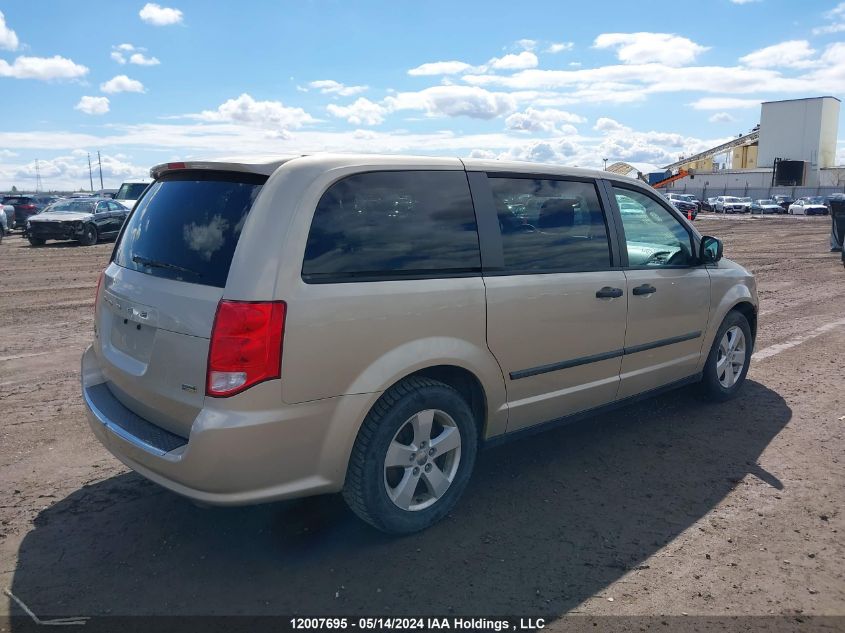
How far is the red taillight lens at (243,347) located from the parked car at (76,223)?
19.8 m

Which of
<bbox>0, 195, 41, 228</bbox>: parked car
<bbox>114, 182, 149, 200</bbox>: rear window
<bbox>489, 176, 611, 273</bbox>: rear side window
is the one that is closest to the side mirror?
<bbox>489, 176, 611, 273</bbox>: rear side window

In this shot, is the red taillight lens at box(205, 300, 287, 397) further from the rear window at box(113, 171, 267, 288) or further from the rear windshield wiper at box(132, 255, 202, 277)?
the rear windshield wiper at box(132, 255, 202, 277)

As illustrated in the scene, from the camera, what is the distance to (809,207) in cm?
5322

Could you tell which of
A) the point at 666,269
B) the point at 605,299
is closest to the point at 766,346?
the point at 666,269

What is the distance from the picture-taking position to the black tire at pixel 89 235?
20.6 meters

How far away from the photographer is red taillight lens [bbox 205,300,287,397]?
2.86m

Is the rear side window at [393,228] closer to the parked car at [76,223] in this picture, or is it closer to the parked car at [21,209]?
the parked car at [76,223]

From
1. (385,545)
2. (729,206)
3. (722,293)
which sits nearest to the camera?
(385,545)

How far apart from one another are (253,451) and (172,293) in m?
0.82

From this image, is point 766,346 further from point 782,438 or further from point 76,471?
point 76,471

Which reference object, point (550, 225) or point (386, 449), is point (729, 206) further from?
point (386, 449)

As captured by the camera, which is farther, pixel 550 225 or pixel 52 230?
pixel 52 230

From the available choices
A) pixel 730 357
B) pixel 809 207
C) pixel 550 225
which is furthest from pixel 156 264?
pixel 809 207

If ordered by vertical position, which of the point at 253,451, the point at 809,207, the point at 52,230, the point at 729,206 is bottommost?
the point at 729,206
